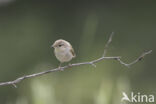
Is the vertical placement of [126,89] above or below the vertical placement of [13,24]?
below

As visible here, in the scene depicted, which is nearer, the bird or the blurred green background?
the bird

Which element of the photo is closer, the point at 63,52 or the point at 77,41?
the point at 63,52

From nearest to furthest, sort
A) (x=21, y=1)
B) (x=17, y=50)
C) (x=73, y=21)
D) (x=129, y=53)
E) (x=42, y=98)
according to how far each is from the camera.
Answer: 1. (x=42, y=98)
2. (x=129, y=53)
3. (x=17, y=50)
4. (x=73, y=21)
5. (x=21, y=1)

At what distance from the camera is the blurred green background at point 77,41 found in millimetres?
4486

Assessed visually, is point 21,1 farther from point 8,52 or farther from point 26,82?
point 26,82

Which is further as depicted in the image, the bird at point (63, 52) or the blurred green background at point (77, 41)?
the blurred green background at point (77, 41)

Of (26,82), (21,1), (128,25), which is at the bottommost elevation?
(26,82)

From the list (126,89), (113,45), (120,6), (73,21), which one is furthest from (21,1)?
(126,89)

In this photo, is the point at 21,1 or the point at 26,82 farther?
the point at 21,1

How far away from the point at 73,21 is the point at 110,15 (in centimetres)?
52

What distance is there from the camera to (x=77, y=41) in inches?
213

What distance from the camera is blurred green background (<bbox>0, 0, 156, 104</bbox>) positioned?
14.7 feet

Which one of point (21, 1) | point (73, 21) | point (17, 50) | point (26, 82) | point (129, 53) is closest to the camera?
point (26, 82)

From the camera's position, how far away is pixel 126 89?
1897mm
